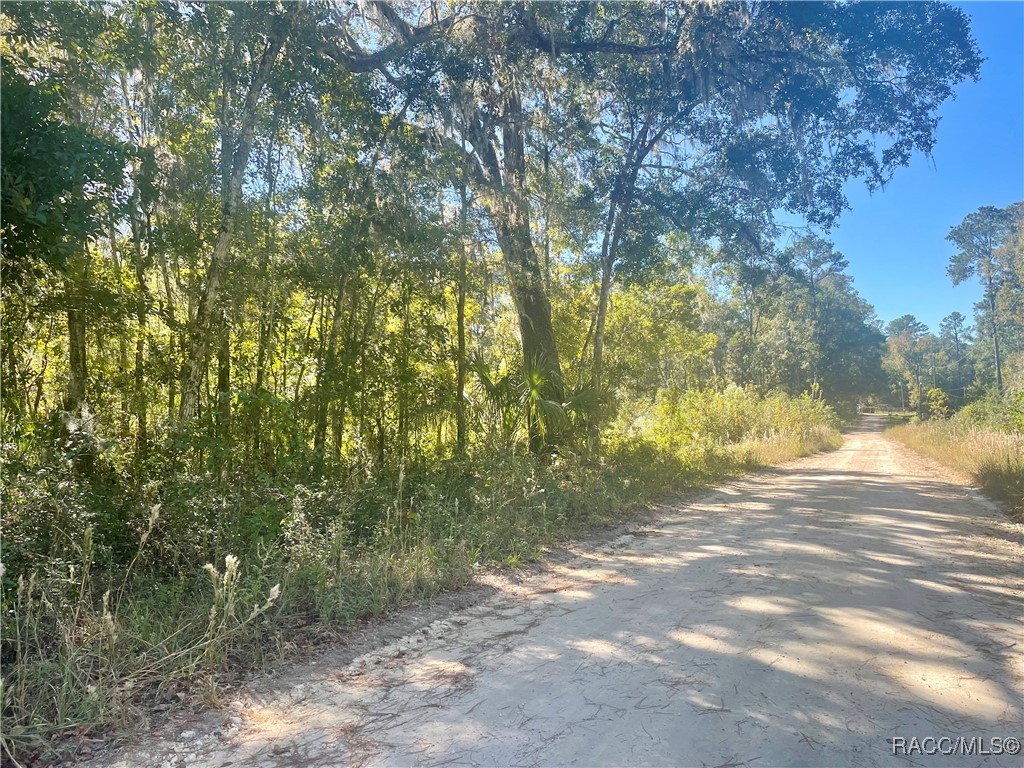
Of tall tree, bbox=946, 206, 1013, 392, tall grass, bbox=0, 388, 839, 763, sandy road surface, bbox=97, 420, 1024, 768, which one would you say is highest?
tall tree, bbox=946, 206, 1013, 392

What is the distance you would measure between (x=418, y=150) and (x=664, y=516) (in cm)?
667

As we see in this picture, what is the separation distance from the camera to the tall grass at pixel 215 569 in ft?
10.2

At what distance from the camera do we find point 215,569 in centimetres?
402

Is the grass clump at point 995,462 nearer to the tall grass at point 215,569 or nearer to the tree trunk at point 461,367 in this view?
the tall grass at point 215,569

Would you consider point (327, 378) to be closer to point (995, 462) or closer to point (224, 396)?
point (224, 396)

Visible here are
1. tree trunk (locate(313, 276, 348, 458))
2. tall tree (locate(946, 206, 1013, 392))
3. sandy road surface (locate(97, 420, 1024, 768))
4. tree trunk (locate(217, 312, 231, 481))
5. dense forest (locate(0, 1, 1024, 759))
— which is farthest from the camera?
tall tree (locate(946, 206, 1013, 392))

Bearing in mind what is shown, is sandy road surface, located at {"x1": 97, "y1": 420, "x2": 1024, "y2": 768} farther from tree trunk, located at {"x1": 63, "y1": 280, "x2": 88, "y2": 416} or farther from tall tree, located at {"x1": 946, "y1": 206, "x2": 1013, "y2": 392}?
tall tree, located at {"x1": 946, "y1": 206, "x2": 1013, "y2": 392}

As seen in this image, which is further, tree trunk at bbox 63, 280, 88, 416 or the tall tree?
the tall tree

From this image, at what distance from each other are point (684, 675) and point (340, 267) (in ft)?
21.5

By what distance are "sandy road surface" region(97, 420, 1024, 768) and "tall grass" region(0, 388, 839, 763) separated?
0.47 m

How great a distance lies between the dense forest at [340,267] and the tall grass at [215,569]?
1.2 inches

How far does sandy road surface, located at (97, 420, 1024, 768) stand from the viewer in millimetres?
2701

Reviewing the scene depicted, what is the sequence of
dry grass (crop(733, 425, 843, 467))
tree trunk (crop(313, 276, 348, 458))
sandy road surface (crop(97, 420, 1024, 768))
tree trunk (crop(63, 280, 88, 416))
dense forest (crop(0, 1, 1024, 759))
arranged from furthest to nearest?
dry grass (crop(733, 425, 843, 467)), tree trunk (crop(313, 276, 348, 458)), tree trunk (crop(63, 280, 88, 416)), dense forest (crop(0, 1, 1024, 759)), sandy road surface (crop(97, 420, 1024, 768))

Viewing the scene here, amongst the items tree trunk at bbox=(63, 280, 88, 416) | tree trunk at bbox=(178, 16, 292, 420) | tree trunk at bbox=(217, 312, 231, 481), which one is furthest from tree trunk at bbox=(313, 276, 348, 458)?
tree trunk at bbox=(63, 280, 88, 416)
